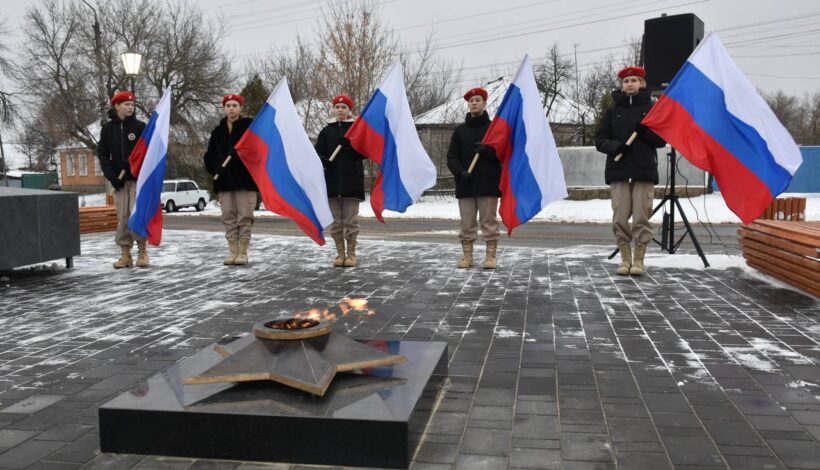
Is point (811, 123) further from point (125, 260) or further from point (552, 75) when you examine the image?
point (125, 260)

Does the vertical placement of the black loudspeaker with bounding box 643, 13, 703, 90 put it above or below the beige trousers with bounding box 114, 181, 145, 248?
above

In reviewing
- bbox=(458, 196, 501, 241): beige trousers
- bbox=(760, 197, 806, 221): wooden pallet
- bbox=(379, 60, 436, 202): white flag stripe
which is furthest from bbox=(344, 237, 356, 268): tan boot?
bbox=(760, 197, 806, 221): wooden pallet

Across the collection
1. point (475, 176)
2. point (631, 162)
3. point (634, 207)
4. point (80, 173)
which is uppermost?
point (80, 173)

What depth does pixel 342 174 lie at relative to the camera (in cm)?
869

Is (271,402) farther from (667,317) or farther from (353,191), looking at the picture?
(353,191)

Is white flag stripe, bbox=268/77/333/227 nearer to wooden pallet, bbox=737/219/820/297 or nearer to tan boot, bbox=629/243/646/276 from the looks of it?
tan boot, bbox=629/243/646/276

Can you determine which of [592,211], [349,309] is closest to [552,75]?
[592,211]

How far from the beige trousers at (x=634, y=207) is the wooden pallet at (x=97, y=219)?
11.7 meters

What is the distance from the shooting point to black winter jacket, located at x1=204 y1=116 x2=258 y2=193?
8.82m

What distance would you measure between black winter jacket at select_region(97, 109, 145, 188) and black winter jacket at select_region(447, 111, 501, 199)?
3907 millimetres

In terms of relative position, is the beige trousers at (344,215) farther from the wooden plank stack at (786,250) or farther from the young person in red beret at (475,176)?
the wooden plank stack at (786,250)

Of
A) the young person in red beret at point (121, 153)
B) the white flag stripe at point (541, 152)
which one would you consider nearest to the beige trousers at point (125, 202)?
the young person in red beret at point (121, 153)

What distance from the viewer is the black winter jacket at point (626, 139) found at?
7605 mm

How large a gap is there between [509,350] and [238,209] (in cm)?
526
